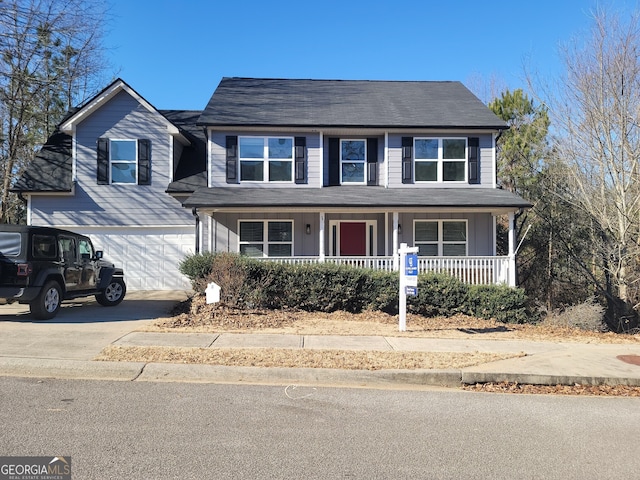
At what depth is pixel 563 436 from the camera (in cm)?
468

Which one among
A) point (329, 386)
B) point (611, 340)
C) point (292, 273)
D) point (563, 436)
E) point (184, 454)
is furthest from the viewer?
point (292, 273)

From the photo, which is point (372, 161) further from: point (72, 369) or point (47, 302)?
point (72, 369)

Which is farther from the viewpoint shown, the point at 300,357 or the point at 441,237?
the point at 441,237

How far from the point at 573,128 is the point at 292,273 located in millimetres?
10408

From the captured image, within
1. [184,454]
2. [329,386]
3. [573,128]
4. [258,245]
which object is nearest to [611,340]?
[329,386]

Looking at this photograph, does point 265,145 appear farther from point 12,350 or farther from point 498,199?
point 12,350

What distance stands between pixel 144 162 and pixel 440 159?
10.1 meters

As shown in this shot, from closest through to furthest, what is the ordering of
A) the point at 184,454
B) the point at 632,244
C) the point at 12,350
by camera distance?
the point at 184,454 < the point at 12,350 < the point at 632,244

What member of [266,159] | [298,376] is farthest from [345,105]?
[298,376]

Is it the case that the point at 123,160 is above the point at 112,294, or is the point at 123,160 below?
above

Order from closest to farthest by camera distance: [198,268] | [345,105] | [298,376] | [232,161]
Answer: [298,376], [198,268], [232,161], [345,105]

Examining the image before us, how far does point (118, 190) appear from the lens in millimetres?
16172

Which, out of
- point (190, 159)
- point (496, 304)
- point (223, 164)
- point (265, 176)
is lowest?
point (496, 304)

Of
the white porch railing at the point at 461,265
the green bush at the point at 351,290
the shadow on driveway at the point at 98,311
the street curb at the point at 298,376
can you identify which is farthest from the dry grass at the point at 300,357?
the white porch railing at the point at 461,265
